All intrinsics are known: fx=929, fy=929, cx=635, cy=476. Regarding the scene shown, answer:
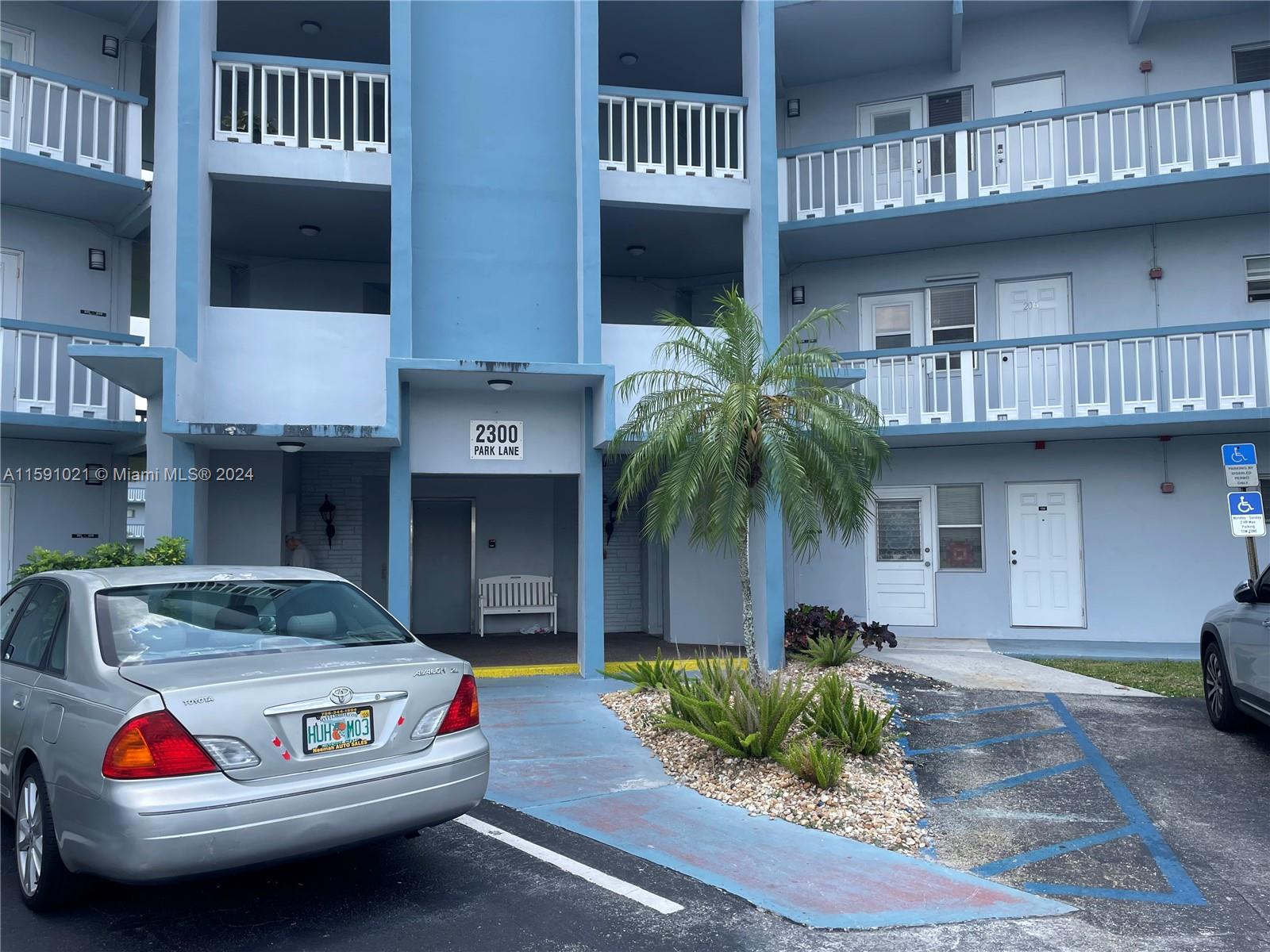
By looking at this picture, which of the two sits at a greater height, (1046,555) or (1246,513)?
(1246,513)

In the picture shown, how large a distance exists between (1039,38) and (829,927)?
14.6 m

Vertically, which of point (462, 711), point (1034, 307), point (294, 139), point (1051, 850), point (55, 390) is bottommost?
point (1051, 850)

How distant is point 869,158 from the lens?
1405 centimetres

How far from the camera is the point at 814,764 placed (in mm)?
6387

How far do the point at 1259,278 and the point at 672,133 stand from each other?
8.84 m

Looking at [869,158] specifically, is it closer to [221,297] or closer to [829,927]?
[221,297]

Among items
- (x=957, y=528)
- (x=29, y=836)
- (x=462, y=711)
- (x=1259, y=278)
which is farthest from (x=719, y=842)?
(x=1259, y=278)

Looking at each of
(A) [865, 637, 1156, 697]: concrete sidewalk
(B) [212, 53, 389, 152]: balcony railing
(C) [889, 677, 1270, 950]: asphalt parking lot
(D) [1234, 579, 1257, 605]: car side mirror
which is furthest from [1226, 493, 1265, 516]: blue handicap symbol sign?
(B) [212, 53, 389, 152]: balcony railing

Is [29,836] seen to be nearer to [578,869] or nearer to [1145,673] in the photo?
[578,869]

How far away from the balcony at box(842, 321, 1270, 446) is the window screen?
1.56m

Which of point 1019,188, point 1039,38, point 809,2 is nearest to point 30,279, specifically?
point 809,2

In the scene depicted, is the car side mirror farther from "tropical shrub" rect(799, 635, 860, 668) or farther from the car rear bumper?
the car rear bumper

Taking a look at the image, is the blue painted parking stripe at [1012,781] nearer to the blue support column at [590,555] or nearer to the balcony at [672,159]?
the blue support column at [590,555]

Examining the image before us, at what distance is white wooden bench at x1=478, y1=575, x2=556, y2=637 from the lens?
1523 cm
